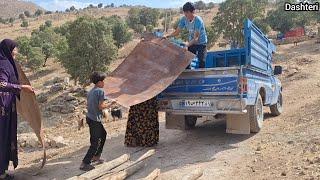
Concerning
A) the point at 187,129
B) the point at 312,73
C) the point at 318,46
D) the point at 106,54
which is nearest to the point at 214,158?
the point at 187,129

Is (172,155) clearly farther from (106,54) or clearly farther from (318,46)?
(318,46)

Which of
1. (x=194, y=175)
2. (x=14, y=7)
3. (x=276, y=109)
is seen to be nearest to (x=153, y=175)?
(x=194, y=175)

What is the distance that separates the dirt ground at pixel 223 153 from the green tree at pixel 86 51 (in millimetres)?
18504

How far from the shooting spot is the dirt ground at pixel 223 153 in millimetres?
6715

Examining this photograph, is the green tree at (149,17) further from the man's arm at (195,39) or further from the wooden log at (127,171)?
the wooden log at (127,171)

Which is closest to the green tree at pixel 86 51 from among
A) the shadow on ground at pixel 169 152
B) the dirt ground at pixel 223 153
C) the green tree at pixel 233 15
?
the green tree at pixel 233 15

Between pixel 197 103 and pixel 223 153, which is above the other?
pixel 197 103

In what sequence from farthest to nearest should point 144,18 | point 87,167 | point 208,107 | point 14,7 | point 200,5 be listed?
1. point 14,7
2. point 200,5
3. point 144,18
4. point 208,107
5. point 87,167

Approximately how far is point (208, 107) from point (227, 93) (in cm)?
44

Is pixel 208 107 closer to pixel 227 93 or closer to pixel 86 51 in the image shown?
pixel 227 93

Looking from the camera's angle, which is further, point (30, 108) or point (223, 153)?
point (223, 153)

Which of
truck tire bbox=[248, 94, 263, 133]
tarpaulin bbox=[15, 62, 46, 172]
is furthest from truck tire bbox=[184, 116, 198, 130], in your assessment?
tarpaulin bbox=[15, 62, 46, 172]

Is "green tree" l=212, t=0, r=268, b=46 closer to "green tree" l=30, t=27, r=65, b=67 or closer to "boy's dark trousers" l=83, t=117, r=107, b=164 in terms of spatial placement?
"green tree" l=30, t=27, r=65, b=67

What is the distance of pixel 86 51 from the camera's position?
30.9 metres
